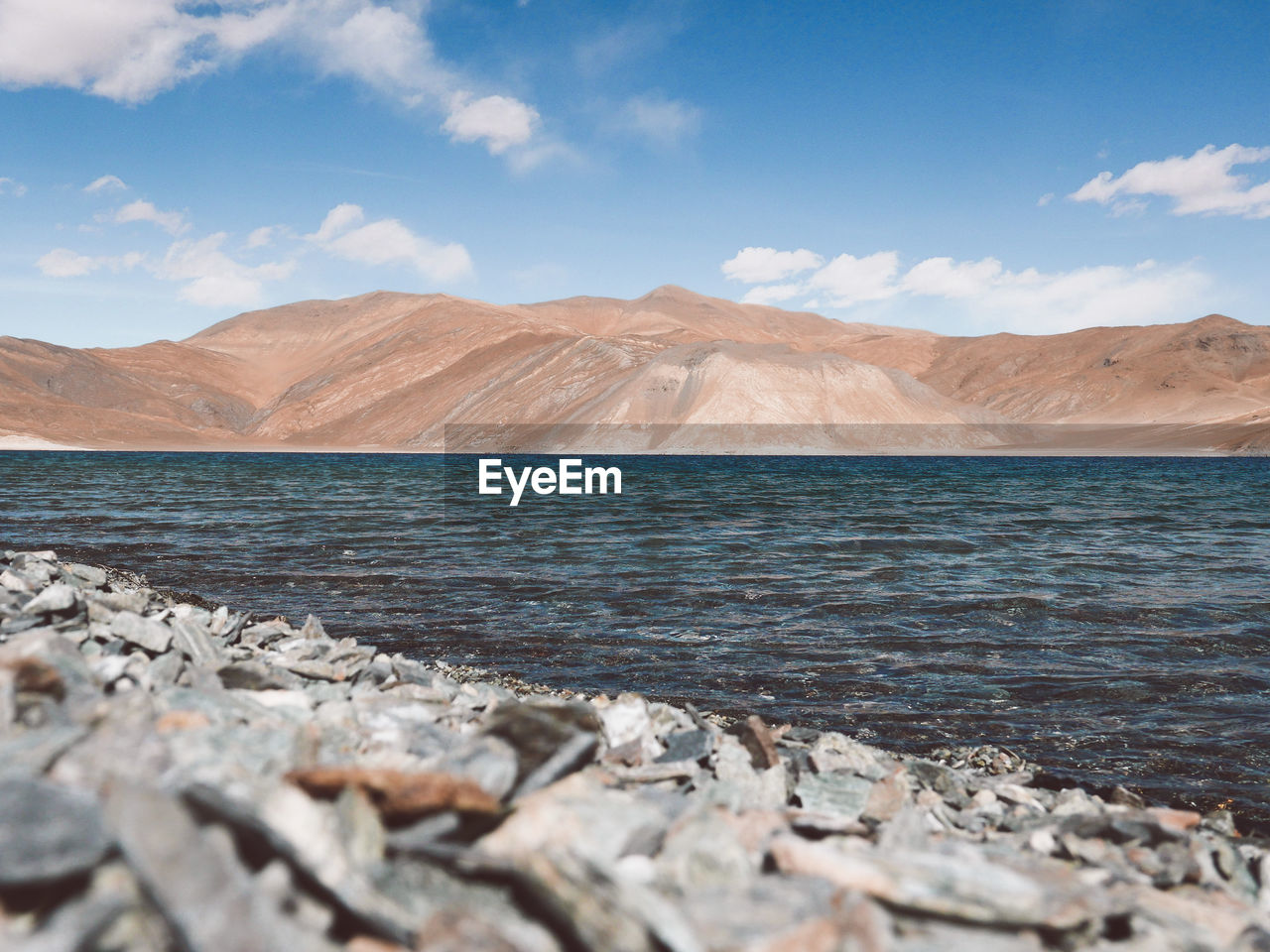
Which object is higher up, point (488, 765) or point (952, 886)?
point (488, 765)

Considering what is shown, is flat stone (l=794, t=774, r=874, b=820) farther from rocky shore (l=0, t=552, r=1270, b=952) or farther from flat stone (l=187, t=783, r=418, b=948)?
flat stone (l=187, t=783, r=418, b=948)

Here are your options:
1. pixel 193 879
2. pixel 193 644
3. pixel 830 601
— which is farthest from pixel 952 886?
pixel 830 601

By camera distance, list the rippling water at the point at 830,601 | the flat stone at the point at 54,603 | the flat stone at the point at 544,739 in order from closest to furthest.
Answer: the flat stone at the point at 544,739 < the flat stone at the point at 54,603 < the rippling water at the point at 830,601

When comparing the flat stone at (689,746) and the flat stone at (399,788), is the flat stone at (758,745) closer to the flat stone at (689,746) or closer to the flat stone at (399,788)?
the flat stone at (689,746)

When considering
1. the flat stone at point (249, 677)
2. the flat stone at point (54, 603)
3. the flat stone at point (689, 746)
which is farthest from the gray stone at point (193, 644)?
the flat stone at point (689, 746)

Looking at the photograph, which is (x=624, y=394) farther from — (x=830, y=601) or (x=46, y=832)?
(x=46, y=832)

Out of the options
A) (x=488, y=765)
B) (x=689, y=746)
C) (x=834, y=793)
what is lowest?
(x=834, y=793)

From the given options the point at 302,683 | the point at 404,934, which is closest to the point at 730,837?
the point at 404,934
